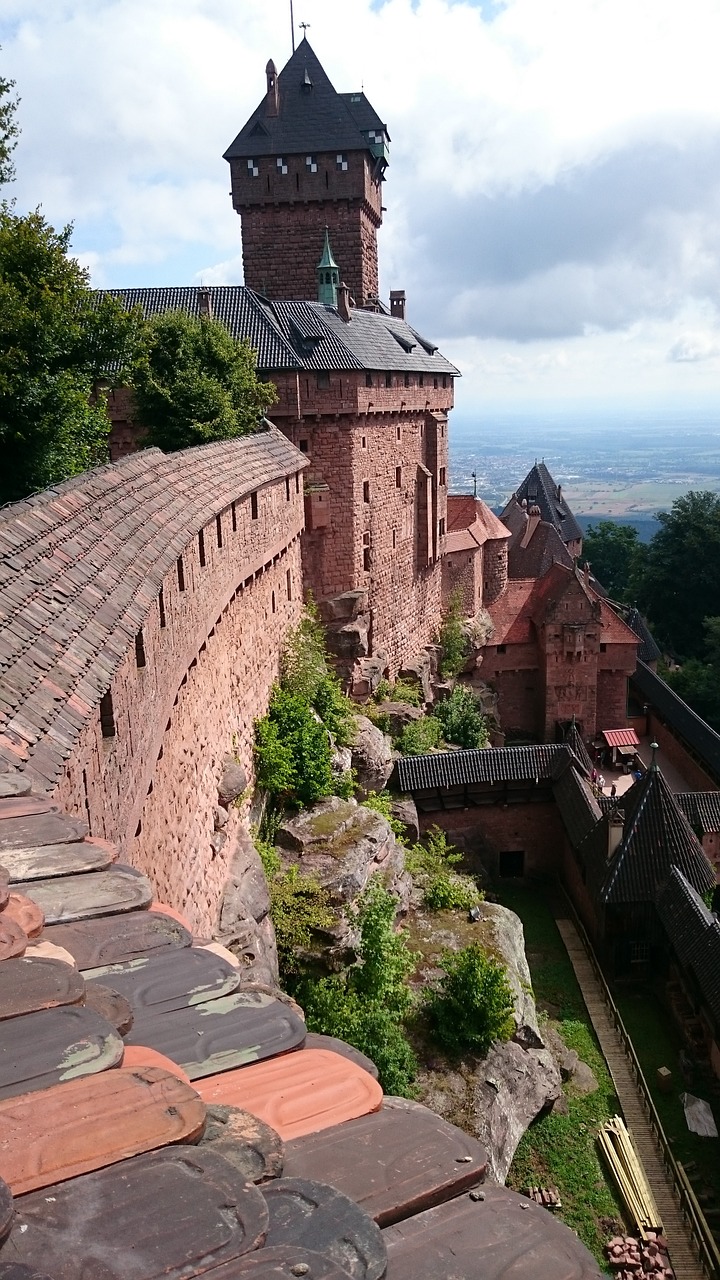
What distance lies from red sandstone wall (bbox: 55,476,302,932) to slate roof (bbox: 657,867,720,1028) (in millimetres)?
10036

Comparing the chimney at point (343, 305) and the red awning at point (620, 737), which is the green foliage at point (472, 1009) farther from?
the chimney at point (343, 305)

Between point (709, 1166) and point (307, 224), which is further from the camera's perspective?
point (307, 224)

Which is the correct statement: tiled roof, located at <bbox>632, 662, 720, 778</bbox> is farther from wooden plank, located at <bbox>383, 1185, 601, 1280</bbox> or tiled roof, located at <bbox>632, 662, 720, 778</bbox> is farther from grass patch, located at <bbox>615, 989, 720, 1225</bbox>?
wooden plank, located at <bbox>383, 1185, 601, 1280</bbox>

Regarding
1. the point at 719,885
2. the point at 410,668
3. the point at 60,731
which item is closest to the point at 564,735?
the point at 410,668

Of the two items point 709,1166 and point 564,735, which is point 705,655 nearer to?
point 564,735

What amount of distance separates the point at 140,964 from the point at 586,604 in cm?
2698

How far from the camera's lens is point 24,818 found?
127 inches

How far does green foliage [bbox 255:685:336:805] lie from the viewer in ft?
45.4

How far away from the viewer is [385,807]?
63.3ft

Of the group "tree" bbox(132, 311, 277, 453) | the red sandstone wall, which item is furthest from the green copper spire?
the red sandstone wall

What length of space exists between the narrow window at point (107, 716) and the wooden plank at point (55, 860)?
2.42 meters

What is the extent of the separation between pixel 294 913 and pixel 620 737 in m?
19.2

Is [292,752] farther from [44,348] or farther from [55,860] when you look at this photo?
[55,860]

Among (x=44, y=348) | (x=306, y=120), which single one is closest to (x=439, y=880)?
(x=44, y=348)
